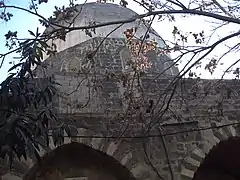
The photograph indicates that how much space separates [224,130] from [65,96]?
227cm

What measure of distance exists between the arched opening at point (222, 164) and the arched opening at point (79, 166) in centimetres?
149

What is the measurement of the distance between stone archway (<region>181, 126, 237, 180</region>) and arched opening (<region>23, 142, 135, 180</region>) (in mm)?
760

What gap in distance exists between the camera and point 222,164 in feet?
22.4

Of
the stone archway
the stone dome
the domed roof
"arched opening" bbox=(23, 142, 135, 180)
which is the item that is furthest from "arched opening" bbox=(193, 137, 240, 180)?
the domed roof

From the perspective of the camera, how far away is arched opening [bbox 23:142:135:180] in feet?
17.5

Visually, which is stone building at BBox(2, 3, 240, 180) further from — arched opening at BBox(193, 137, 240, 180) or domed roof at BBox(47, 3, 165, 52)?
domed roof at BBox(47, 3, 165, 52)

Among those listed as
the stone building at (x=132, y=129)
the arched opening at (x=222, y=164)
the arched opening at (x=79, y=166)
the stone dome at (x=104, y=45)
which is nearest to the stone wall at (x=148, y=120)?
the stone building at (x=132, y=129)

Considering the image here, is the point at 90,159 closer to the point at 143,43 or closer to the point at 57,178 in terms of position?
the point at 57,178

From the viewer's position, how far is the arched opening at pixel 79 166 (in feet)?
17.5

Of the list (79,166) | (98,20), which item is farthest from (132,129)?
(98,20)

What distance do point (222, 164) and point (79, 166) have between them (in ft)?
8.45

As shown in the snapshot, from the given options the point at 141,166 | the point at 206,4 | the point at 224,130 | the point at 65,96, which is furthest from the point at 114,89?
the point at 206,4

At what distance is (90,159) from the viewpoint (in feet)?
18.1

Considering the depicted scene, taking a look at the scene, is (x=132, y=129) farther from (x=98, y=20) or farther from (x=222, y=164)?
(x=98, y=20)
